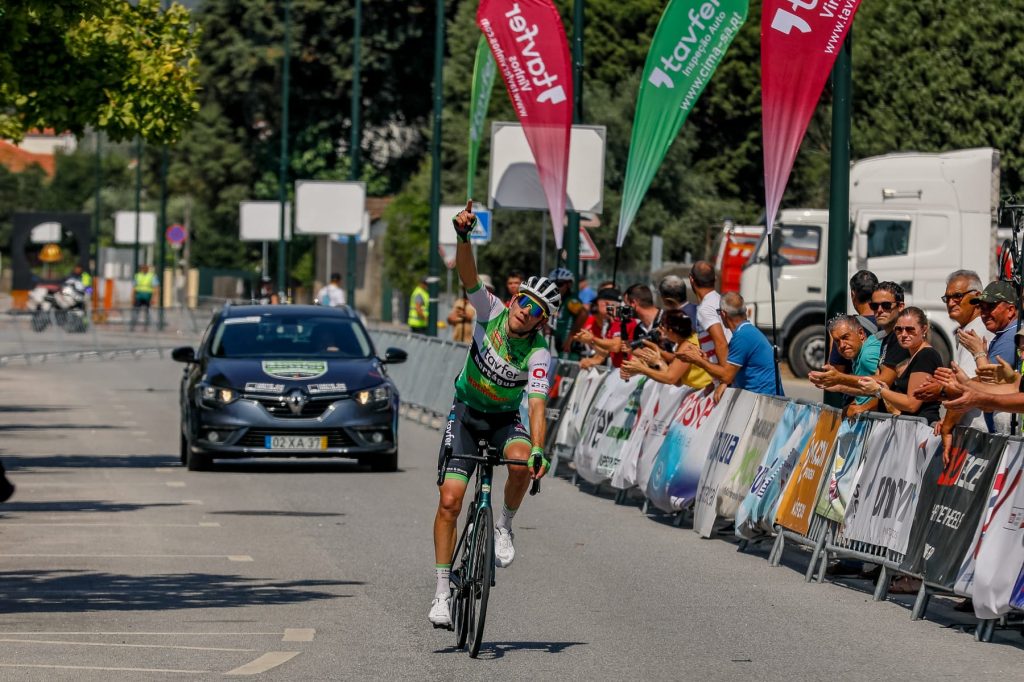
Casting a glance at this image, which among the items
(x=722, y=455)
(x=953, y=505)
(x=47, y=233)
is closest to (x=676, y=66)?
(x=722, y=455)

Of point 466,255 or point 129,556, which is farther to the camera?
point 129,556

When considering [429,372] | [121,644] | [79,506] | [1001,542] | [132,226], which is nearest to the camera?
[121,644]

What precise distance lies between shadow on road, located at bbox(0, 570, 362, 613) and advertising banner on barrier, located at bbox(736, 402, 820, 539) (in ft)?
10.5

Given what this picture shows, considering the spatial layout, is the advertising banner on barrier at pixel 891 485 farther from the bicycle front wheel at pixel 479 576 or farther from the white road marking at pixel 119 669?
the white road marking at pixel 119 669

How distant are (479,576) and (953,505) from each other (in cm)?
290

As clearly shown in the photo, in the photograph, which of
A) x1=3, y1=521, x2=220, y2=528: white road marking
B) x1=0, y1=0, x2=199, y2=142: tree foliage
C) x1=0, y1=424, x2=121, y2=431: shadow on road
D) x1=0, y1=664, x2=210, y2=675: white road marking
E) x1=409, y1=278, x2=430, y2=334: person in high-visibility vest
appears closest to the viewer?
x1=0, y1=664, x2=210, y2=675: white road marking

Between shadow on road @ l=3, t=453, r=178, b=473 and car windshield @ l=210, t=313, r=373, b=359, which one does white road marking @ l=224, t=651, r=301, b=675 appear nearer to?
shadow on road @ l=3, t=453, r=178, b=473

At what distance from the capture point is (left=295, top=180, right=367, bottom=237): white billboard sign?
42438 millimetres

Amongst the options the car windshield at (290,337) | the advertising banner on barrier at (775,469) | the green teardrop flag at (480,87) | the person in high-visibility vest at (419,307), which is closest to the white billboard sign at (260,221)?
the person in high-visibility vest at (419,307)

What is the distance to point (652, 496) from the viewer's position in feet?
53.6

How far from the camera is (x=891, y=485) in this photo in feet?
39.2

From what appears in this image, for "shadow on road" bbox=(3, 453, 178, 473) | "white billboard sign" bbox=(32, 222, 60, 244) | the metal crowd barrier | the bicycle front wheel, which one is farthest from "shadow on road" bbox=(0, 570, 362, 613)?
"white billboard sign" bbox=(32, 222, 60, 244)

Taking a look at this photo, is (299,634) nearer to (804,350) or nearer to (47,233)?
(804,350)

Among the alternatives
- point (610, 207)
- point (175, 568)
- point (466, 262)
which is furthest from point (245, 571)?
point (610, 207)
